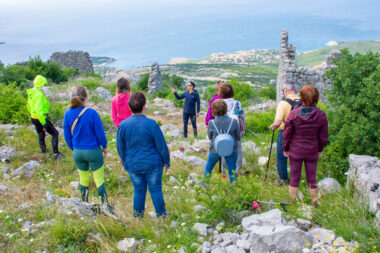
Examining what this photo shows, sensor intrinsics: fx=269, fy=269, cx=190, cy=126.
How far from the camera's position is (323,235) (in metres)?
2.80

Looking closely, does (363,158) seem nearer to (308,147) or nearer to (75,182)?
(308,147)

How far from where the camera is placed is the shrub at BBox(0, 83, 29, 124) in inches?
313

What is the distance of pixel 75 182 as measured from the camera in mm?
5035

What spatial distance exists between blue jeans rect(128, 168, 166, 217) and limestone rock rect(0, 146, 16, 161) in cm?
402

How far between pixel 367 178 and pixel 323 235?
1.23 m

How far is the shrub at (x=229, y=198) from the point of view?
329 centimetres

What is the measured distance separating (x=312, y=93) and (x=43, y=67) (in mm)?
22768

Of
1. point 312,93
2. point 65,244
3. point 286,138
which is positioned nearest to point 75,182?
point 65,244

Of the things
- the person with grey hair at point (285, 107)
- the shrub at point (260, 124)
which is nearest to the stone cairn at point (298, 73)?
the shrub at point (260, 124)

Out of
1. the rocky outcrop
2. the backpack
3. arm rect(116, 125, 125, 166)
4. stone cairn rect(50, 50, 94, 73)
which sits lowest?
the rocky outcrop

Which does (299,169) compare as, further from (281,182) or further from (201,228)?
(201,228)

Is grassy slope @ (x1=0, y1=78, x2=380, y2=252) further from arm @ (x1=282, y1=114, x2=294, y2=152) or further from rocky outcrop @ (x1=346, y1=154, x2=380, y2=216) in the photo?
arm @ (x1=282, y1=114, x2=294, y2=152)

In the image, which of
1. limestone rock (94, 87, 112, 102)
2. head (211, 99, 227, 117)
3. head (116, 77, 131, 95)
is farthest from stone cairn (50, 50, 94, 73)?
head (211, 99, 227, 117)

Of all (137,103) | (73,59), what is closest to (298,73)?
(137,103)
